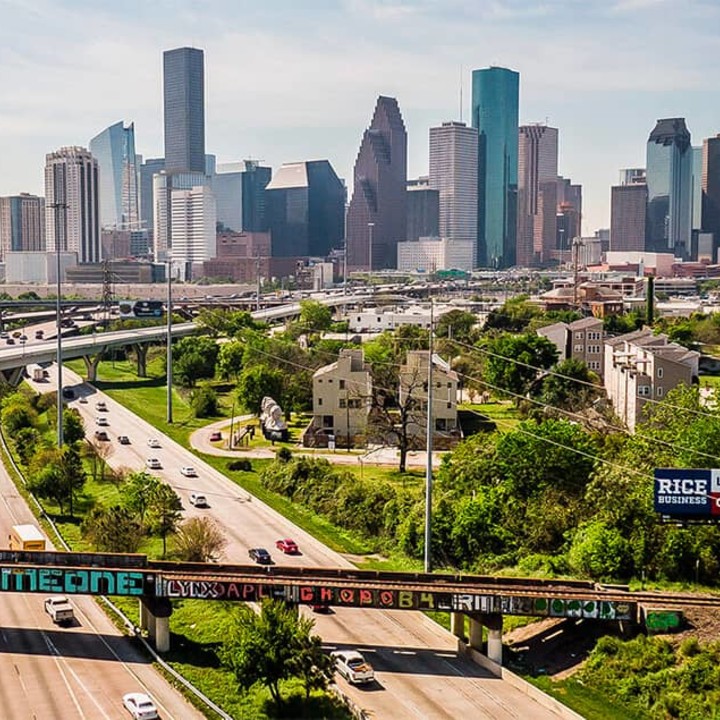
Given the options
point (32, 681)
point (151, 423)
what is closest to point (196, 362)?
point (151, 423)

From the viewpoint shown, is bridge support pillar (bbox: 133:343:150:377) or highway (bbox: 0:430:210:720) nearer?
highway (bbox: 0:430:210:720)

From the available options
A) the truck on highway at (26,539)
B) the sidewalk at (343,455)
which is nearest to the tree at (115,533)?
the truck on highway at (26,539)

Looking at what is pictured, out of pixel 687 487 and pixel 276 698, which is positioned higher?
pixel 687 487

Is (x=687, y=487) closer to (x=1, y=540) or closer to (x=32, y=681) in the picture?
(x=32, y=681)

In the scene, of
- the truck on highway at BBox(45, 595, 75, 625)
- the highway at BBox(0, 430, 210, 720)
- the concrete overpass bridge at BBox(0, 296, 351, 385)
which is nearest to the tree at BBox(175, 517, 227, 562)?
the highway at BBox(0, 430, 210, 720)

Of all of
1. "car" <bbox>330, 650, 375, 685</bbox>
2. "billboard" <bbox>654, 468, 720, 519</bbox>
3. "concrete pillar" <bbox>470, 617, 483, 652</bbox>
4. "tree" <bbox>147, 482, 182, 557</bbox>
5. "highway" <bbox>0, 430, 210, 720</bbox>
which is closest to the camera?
"highway" <bbox>0, 430, 210, 720</bbox>

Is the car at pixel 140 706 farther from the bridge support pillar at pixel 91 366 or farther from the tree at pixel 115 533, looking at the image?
the bridge support pillar at pixel 91 366

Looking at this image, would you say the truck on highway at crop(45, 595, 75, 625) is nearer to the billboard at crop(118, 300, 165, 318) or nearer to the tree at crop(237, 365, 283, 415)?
the tree at crop(237, 365, 283, 415)

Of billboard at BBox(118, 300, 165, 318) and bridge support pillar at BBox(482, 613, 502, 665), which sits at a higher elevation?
billboard at BBox(118, 300, 165, 318)
